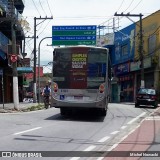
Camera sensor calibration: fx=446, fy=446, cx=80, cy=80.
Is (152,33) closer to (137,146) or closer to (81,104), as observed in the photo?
(81,104)

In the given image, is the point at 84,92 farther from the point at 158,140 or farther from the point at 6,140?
the point at 6,140

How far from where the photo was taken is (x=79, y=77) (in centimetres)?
2005

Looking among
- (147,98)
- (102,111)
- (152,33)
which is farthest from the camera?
(152,33)

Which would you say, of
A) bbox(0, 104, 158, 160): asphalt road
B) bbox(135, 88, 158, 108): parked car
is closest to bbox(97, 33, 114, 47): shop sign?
bbox(135, 88, 158, 108): parked car

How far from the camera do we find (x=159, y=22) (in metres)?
46.7

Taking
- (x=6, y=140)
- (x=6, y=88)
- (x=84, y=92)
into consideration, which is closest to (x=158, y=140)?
(x=6, y=140)

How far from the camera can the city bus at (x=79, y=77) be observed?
65.3 ft

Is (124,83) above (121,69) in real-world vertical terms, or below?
below

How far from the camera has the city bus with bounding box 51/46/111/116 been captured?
1989 cm

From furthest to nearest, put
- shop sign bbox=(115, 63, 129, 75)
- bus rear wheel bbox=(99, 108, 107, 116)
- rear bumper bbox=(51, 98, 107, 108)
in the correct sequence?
shop sign bbox=(115, 63, 129, 75), bus rear wheel bbox=(99, 108, 107, 116), rear bumper bbox=(51, 98, 107, 108)

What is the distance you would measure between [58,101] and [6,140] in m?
7.85

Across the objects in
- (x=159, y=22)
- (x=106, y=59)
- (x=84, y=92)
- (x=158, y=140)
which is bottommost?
(x=158, y=140)

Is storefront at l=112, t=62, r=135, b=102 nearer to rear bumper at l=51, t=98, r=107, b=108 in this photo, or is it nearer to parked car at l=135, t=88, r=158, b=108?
parked car at l=135, t=88, r=158, b=108

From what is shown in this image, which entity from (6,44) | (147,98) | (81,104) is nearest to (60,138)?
(81,104)
